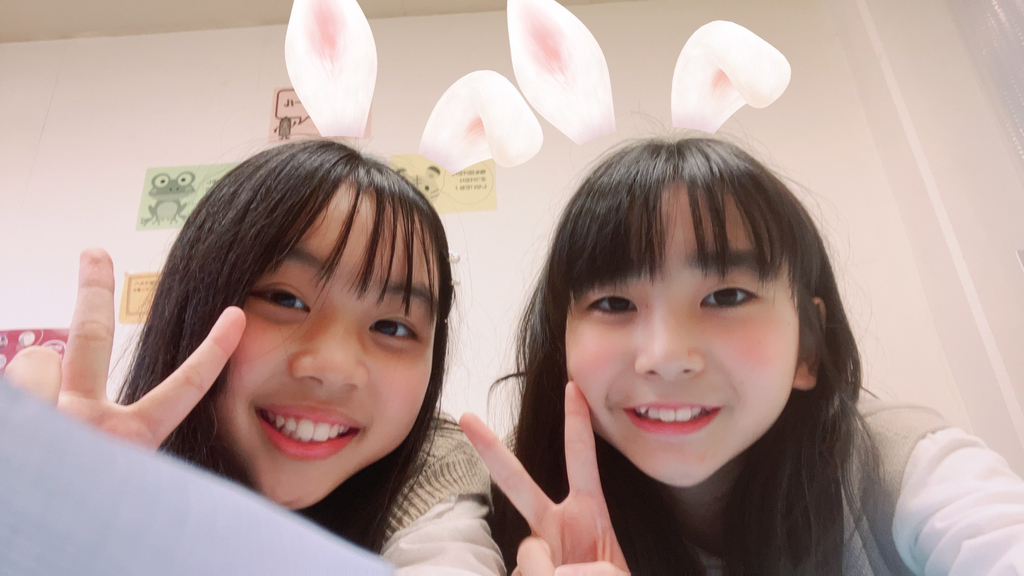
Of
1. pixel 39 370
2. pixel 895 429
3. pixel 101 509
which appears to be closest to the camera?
pixel 101 509

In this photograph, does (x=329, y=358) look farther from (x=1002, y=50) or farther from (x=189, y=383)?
(x=1002, y=50)

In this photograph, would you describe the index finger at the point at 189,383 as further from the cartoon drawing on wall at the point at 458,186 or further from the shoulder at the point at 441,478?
the cartoon drawing on wall at the point at 458,186

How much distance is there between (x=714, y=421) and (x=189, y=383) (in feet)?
1.22

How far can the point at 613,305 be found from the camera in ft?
1.49

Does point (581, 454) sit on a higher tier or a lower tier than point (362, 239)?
lower

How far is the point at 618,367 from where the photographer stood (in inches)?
16.8

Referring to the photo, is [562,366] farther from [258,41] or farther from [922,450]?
[258,41]

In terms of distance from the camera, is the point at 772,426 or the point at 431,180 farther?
the point at 431,180

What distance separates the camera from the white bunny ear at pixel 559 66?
45 centimetres

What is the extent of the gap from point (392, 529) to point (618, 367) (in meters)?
0.24

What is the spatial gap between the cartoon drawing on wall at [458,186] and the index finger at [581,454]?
1.13 ft

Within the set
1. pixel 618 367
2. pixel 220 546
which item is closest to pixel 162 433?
pixel 220 546

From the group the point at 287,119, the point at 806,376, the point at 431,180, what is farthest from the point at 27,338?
the point at 806,376

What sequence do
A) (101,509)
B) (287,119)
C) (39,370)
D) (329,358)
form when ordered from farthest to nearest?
(287,119) → (329,358) → (39,370) → (101,509)
